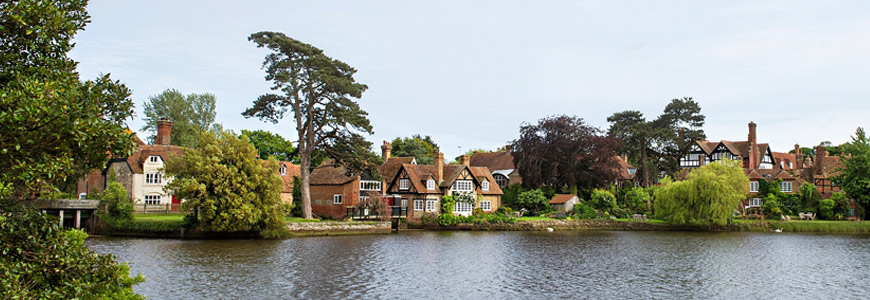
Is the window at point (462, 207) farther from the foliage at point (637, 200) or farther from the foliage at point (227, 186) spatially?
the foliage at point (227, 186)

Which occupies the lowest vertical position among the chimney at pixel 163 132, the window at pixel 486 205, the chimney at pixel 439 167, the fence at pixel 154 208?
the fence at pixel 154 208

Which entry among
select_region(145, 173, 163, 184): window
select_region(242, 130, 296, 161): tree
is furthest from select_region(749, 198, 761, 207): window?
select_region(145, 173, 163, 184): window

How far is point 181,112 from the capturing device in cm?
6656

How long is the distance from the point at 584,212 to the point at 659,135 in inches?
849

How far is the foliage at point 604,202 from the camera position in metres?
55.7

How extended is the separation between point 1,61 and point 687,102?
7508cm

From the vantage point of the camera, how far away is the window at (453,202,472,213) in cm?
5300

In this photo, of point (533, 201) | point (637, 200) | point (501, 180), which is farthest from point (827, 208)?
point (501, 180)

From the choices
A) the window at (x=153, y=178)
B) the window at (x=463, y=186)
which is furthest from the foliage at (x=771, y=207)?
the window at (x=153, y=178)

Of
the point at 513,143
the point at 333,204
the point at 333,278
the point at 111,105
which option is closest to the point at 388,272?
the point at 333,278

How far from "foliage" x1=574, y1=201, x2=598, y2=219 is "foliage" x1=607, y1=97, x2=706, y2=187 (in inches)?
682

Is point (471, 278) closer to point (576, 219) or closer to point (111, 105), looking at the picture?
point (111, 105)

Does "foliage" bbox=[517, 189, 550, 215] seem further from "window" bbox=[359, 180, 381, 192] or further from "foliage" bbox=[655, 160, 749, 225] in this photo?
"window" bbox=[359, 180, 381, 192]

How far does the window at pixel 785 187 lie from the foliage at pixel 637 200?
13.3 meters
